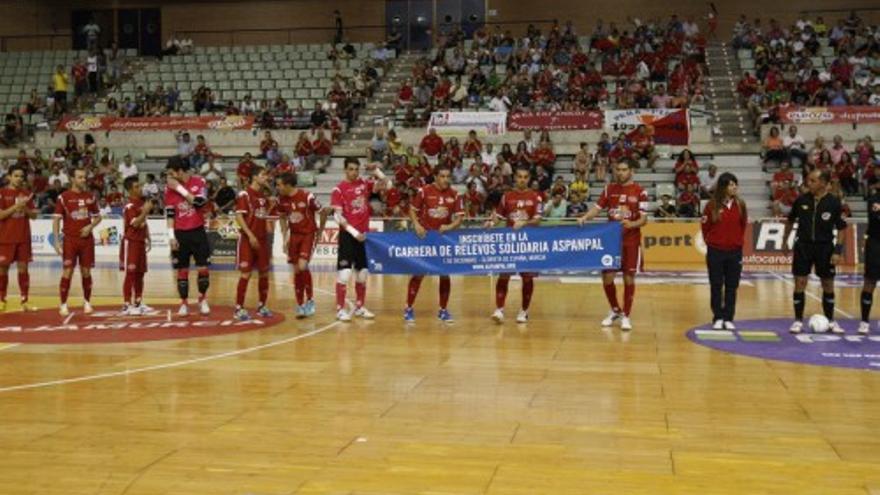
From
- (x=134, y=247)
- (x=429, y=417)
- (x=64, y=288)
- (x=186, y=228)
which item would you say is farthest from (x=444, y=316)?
(x=429, y=417)

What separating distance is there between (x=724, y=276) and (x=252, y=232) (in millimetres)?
5981

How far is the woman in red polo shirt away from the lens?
11.5 m

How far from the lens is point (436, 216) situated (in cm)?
1269

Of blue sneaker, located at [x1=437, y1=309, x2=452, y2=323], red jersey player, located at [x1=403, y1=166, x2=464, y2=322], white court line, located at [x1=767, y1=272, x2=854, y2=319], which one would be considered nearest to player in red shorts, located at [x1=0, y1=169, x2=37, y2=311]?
red jersey player, located at [x1=403, y1=166, x2=464, y2=322]

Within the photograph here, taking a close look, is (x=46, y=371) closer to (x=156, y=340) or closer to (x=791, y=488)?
(x=156, y=340)

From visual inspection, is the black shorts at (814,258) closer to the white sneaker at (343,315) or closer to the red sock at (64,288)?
the white sneaker at (343,315)

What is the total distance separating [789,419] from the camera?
22.2 ft

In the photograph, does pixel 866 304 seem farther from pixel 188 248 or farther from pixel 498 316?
pixel 188 248

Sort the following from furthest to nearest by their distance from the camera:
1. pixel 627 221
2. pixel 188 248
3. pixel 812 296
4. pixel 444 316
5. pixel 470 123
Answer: pixel 470 123, pixel 812 296, pixel 188 248, pixel 444 316, pixel 627 221

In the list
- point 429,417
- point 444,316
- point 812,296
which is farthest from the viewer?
point 812,296

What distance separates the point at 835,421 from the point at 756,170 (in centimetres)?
2072

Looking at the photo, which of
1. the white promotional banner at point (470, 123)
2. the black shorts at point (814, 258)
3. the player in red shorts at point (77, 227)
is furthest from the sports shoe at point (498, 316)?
the white promotional banner at point (470, 123)

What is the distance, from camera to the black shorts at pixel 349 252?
12.5 m

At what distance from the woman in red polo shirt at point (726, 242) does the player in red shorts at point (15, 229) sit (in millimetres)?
9208
